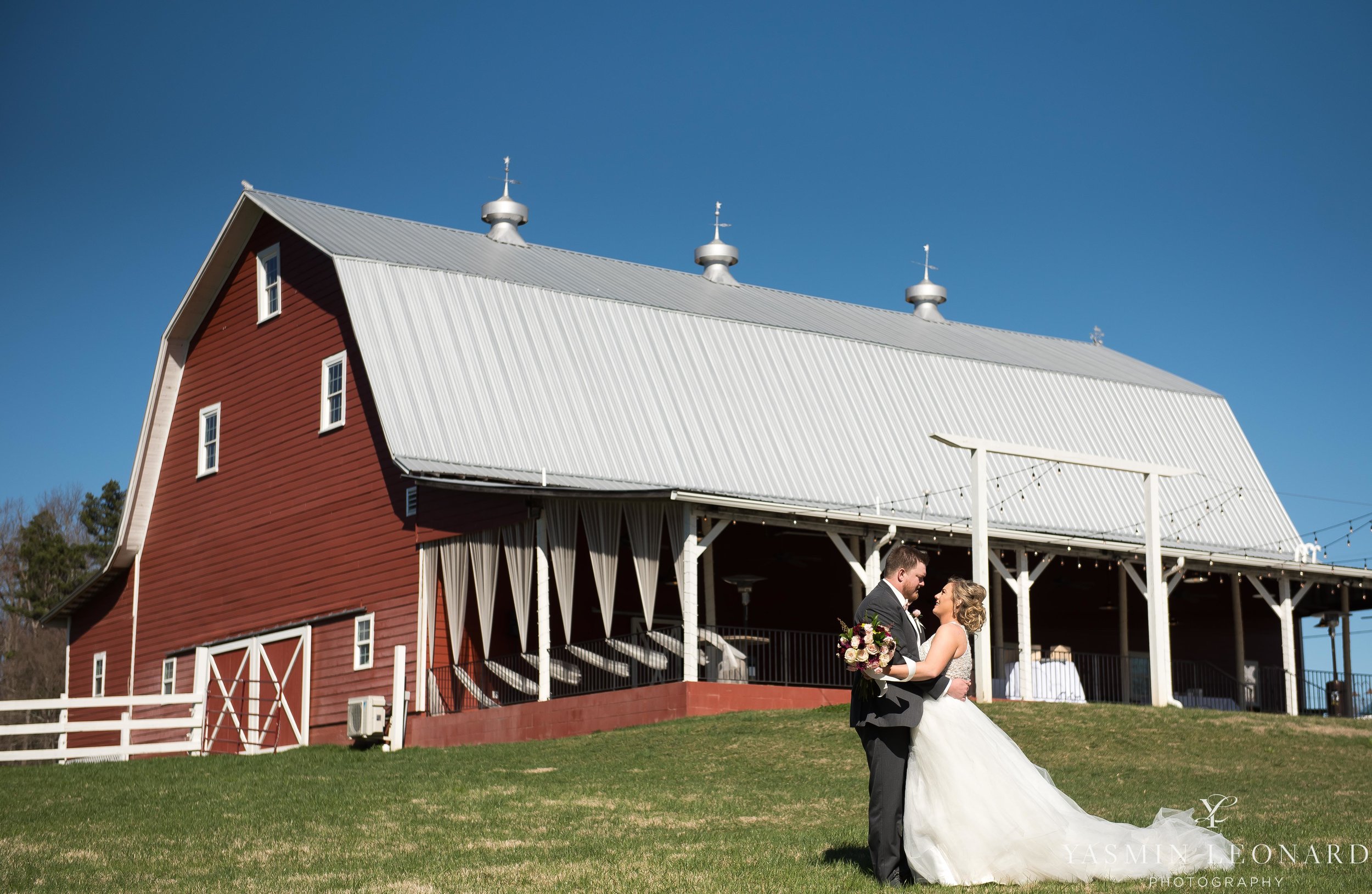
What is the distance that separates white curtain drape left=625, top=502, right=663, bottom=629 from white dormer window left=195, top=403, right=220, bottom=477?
33.9 ft

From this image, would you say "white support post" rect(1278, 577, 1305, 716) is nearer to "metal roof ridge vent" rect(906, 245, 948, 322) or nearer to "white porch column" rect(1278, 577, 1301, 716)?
"white porch column" rect(1278, 577, 1301, 716)

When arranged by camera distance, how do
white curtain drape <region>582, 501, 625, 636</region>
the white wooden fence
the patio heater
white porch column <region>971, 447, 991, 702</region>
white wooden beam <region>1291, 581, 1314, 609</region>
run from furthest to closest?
white wooden beam <region>1291, 581, 1314, 609</region> → the patio heater → white curtain drape <region>582, 501, 625, 636</region> → the white wooden fence → white porch column <region>971, 447, 991, 702</region>

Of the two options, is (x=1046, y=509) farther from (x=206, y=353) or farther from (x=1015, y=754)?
(x=1015, y=754)

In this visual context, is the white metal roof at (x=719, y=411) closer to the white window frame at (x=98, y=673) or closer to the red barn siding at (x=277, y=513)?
the red barn siding at (x=277, y=513)

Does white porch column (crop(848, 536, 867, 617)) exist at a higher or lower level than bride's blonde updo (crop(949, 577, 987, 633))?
higher

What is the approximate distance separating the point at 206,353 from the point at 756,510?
12.7 meters

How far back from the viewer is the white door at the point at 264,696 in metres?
25.9

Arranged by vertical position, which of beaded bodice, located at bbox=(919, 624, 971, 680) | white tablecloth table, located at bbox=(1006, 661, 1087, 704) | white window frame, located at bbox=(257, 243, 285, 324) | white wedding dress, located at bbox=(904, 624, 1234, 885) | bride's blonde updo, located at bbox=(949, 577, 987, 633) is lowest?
white wedding dress, located at bbox=(904, 624, 1234, 885)

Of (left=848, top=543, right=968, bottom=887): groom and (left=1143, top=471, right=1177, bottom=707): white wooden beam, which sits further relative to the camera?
(left=1143, top=471, right=1177, bottom=707): white wooden beam

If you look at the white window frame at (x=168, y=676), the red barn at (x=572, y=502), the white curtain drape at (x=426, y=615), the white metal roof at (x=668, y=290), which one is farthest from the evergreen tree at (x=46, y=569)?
the white curtain drape at (x=426, y=615)

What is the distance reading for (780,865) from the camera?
9.60 m

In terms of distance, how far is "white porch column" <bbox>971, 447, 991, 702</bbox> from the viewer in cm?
2002

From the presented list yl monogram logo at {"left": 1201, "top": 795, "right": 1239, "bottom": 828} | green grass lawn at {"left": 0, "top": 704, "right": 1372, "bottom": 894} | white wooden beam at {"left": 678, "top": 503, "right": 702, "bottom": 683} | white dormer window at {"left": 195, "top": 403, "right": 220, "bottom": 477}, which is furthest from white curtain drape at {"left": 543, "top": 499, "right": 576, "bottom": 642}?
yl monogram logo at {"left": 1201, "top": 795, "right": 1239, "bottom": 828}

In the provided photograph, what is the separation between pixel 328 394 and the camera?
26562 millimetres
